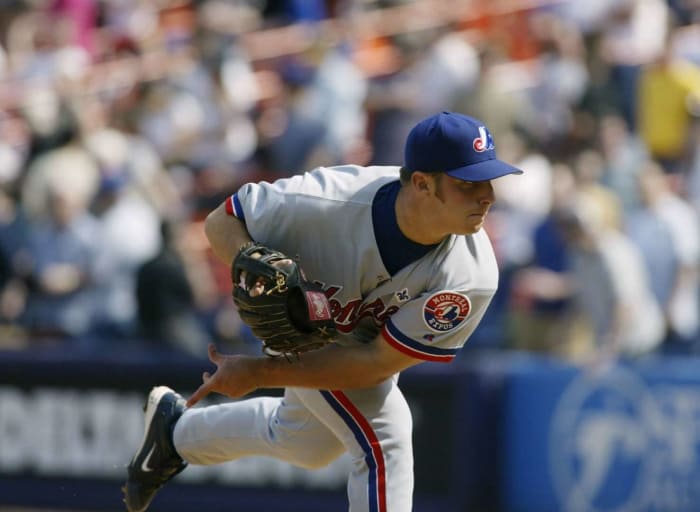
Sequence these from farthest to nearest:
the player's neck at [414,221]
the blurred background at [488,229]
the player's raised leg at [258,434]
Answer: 1. the blurred background at [488,229]
2. the player's raised leg at [258,434]
3. the player's neck at [414,221]

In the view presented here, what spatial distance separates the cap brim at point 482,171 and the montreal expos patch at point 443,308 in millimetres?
491

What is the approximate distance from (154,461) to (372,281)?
1.31 meters

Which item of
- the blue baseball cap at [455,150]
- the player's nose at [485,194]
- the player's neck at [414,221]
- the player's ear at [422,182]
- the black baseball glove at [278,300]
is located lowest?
the black baseball glove at [278,300]

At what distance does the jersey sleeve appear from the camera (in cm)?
555

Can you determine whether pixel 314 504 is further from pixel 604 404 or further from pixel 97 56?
pixel 97 56

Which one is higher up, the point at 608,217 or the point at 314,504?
the point at 608,217

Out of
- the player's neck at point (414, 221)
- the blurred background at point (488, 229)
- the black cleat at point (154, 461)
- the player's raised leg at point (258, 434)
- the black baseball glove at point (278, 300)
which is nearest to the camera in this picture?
the black baseball glove at point (278, 300)

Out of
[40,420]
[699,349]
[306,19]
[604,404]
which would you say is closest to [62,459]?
[40,420]

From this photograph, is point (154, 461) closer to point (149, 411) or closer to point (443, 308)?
point (149, 411)

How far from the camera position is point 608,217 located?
9.61 m

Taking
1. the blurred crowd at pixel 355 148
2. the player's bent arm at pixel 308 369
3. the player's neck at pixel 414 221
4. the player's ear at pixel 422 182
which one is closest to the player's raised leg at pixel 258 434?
the player's bent arm at pixel 308 369

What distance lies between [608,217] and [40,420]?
4.36 metres

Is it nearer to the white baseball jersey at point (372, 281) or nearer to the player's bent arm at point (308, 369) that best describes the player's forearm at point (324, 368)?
the player's bent arm at point (308, 369)

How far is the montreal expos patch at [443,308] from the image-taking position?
554cm
